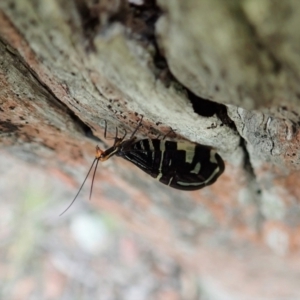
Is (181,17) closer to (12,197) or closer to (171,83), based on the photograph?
(171,83)

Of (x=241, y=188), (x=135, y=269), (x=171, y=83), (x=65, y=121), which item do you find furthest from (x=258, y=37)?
(x=135, y=269)

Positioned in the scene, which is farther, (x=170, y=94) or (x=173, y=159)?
(x=173, y=159)

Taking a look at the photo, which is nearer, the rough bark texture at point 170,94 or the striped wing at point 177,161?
the rough bark texture at point 170,94

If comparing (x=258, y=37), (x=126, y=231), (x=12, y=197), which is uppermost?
(x=258, y=37)

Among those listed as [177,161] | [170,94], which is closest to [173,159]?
[177,161]

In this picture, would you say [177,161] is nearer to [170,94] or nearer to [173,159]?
[173,159]
